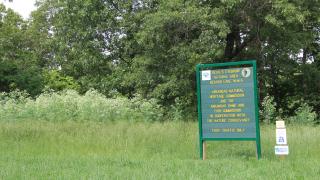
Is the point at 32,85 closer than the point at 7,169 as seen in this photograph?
No

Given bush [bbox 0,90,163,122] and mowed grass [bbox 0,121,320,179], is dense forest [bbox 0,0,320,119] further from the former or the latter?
mowed grass [bbox 0,121,320,179]

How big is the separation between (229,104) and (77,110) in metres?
8.57

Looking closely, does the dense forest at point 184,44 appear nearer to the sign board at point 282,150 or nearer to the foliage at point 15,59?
the foliage at point 15,59

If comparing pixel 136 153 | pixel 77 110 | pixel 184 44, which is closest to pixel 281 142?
pixel 136 153

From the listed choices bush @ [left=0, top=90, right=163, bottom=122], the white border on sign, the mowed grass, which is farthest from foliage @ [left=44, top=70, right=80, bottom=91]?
the white border on sign

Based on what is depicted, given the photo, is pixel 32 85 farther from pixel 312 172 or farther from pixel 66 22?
pixel 312 172

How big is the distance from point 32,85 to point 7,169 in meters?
27.8

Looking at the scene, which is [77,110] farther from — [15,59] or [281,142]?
[15,59]

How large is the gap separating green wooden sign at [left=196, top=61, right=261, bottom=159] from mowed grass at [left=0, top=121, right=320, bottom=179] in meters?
0.58

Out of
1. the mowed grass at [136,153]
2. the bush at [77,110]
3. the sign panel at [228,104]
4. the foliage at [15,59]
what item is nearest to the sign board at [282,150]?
the mowed grass at [136,153]

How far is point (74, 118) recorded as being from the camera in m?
17.7

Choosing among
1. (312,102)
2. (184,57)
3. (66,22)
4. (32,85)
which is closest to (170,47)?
(184,57)

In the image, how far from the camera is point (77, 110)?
18359 mm

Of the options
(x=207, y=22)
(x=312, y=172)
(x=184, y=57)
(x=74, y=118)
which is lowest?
(x=312, y=172)
